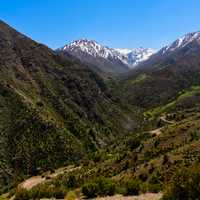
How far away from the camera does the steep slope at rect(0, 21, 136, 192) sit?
9569 cm

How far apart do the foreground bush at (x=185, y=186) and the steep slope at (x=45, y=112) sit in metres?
62.0

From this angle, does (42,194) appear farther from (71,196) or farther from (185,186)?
(185,186)

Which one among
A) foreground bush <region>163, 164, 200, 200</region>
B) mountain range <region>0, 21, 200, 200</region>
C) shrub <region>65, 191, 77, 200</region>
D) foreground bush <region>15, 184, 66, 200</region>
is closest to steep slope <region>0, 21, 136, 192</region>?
mountain range <region>0, 21, 200, 200</region>

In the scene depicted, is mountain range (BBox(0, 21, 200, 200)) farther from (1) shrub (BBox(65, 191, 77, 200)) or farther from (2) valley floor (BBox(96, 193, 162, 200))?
(2) valley floor (BBox(96, 193, 162, 200))

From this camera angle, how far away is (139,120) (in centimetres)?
16100

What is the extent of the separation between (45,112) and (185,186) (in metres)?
99.1

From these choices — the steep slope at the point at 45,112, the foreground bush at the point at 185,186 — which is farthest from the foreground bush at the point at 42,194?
the steep slope at the point at 45,112

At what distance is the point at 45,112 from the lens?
113312mm

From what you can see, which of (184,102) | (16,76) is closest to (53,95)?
(16,76)

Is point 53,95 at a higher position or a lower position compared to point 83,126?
higher

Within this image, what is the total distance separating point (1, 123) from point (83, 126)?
2801 cm

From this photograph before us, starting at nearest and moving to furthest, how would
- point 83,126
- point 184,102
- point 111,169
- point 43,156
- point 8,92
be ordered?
point 111,169 → point 43,156 → point 8,92 → point 83,126 → point 184,102

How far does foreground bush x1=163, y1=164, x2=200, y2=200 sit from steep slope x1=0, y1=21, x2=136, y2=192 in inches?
2439

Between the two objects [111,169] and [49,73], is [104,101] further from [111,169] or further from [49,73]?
[111,169]
